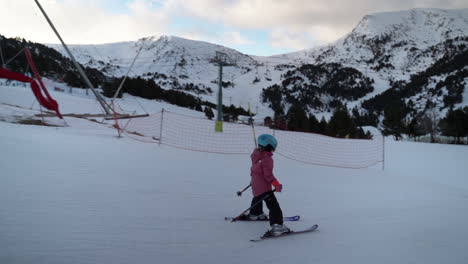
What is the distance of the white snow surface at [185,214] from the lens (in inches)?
144

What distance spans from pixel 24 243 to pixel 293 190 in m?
5.91

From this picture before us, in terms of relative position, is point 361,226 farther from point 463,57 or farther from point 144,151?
point 463,57

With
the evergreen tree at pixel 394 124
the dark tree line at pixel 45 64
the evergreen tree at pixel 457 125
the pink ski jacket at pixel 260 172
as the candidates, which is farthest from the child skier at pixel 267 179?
the evergreen tree at pixel 394 124

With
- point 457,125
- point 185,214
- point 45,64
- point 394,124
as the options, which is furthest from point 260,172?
point 394,124

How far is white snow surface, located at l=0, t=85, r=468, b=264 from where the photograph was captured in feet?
12.0

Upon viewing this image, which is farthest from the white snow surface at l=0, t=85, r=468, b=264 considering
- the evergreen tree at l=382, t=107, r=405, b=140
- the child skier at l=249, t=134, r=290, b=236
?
the evergreen tree at l=382, t=107, r=405, b=140

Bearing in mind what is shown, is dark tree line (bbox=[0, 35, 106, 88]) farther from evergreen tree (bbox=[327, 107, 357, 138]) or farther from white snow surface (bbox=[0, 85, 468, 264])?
evergreen tree (bbox=[327, 107, 357, 138])

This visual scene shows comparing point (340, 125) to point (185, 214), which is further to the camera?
point (340, 125)

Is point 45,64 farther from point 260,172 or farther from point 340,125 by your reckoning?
point 340,125

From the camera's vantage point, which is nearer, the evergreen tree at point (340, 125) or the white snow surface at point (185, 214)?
the white snow surface at point (185, 214)

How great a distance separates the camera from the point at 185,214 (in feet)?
16.7

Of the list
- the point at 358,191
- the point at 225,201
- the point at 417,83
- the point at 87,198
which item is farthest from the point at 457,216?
the point at 417,83

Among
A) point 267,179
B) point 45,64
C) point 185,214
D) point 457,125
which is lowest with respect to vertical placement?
point 185,214

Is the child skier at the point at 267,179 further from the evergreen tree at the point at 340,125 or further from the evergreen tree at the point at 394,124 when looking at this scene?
the evergreen tree at the point at 394,124
